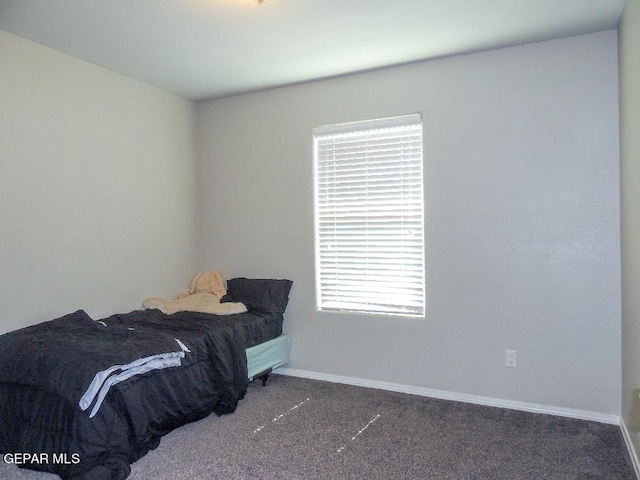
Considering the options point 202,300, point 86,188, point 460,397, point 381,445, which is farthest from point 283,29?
point 460,397

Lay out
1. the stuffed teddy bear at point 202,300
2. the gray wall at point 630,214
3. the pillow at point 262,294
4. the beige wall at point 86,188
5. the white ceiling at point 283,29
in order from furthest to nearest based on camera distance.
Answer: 1. the pillow at point 262,294
2. the stuffed teddy bear at point 202,300
3. the beige wall at point 86,188
4. the white ceiling at point 283,29
5. the gray wall at point 630,214

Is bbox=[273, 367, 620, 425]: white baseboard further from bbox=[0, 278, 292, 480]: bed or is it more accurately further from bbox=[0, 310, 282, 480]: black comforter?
bbox=[0, 310, 282, 480]: black comforter

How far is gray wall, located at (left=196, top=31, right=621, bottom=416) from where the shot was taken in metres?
2.91

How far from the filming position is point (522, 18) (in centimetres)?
268

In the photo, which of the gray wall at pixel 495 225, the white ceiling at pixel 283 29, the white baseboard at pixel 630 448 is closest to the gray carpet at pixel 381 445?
the white baseboard at pixel 630 448

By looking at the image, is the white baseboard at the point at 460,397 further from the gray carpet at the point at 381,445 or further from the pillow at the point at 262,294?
the pillow at the point at 262,294

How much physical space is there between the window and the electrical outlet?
648mm

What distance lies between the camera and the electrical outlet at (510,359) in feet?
10.3

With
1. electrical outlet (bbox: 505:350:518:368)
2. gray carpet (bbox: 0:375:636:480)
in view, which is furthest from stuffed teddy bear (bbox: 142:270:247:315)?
electrical outlet (bbox: 505:350:518:368)

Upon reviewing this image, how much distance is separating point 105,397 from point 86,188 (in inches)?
64.4

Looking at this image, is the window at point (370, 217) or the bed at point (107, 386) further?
the window at point (370, 217)

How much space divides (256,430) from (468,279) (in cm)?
173

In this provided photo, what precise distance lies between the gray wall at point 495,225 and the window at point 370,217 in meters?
0.09

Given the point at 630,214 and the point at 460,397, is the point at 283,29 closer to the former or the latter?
the point at 630,214
